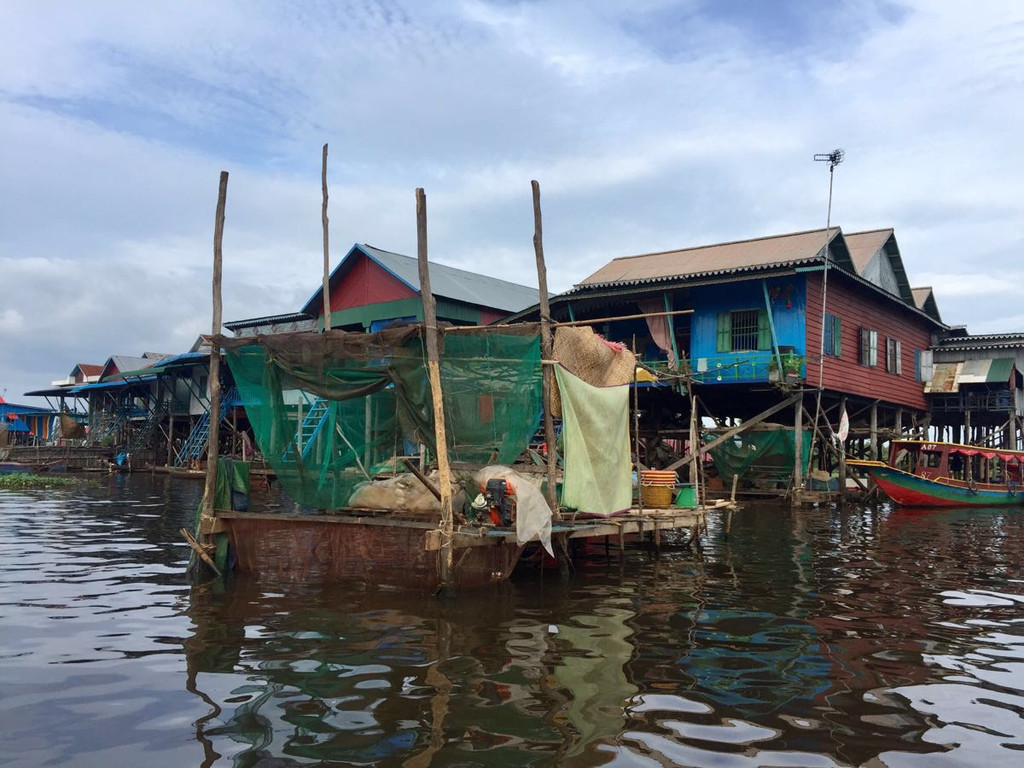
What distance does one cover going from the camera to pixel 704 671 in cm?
670

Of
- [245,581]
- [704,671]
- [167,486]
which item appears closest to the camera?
[704,671]

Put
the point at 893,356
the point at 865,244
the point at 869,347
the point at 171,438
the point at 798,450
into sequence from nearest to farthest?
the point at 798,450, the point at 869,347, the point at 865,244, the point at 893,356, the point at 171,438

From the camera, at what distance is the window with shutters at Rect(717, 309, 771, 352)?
22.0 metres

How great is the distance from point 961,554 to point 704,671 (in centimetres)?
924

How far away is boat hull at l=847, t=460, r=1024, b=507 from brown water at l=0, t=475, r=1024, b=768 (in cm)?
1162

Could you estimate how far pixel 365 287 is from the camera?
28.9 meters

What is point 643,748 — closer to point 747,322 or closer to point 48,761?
point 48,761

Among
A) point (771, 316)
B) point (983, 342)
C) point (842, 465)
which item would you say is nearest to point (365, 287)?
point (771, 316)

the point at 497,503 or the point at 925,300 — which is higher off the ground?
the point at 925,300

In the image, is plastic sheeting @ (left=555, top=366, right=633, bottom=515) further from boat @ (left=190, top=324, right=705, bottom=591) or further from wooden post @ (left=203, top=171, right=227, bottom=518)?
wooden post @ (left=203, top=171, right=227, bottom=518)

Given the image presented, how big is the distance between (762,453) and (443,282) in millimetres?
12045

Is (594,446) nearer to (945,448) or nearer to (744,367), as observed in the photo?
(744,367)

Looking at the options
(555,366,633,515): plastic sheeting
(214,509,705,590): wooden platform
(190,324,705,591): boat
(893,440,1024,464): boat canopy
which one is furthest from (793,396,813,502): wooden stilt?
(214,509,705,590): wooden platform

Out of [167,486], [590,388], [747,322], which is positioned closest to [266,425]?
[590,388]
